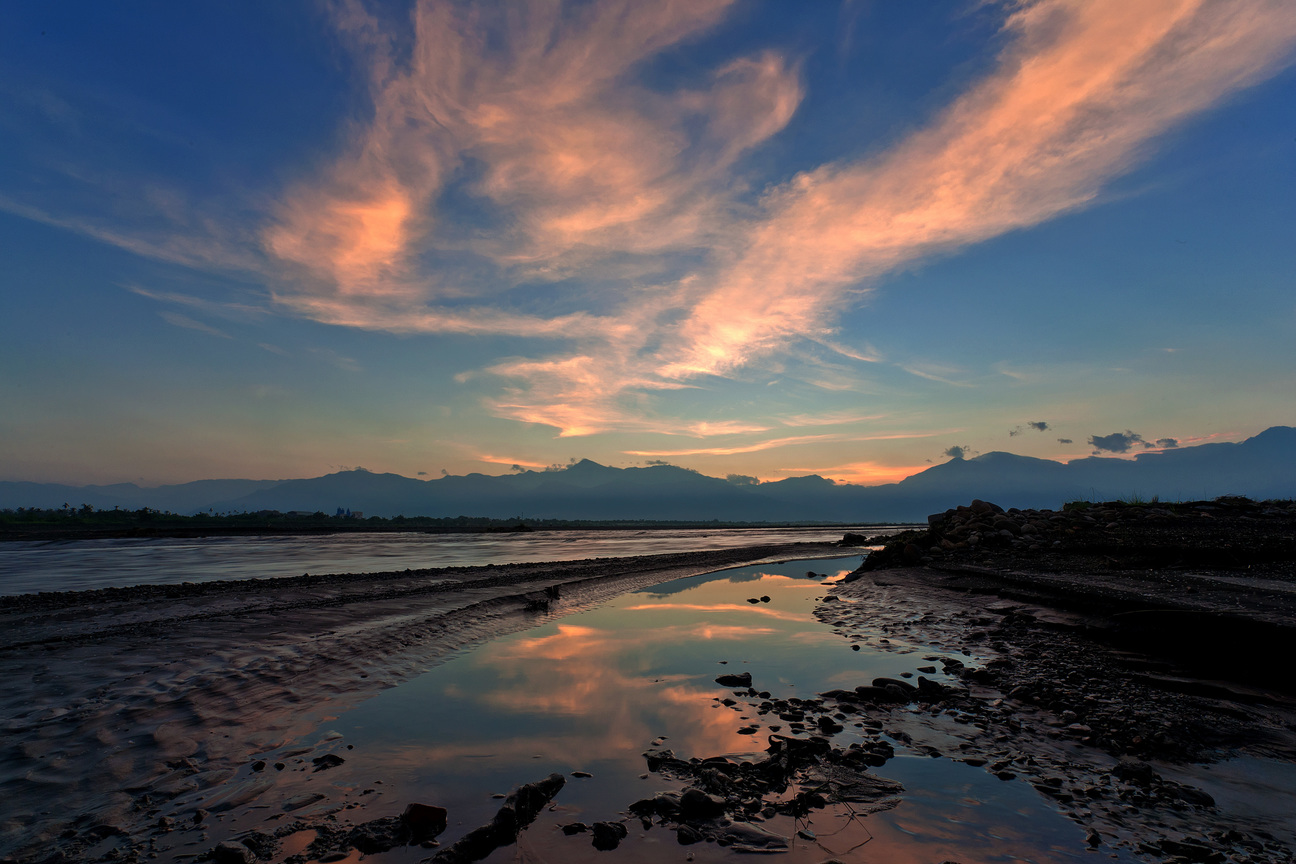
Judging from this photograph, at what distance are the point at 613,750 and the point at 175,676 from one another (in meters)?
8.32

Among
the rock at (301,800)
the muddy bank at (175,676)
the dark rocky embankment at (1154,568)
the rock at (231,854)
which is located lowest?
the muddy bank at (175,676)

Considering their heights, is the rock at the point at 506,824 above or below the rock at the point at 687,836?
above

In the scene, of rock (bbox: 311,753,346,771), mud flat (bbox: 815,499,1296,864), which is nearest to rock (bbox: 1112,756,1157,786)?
mud flat (bbox: 815,499,1296,864)

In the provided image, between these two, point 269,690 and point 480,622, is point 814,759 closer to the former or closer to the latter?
point 269,690

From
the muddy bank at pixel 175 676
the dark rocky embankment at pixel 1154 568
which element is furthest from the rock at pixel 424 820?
the dark rocky embankment at pixel 1154 568

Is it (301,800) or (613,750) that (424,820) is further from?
(613,750)

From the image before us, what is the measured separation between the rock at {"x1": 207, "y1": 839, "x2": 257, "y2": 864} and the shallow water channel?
456 mm

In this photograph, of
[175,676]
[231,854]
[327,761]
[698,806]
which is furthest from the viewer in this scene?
[175,676]

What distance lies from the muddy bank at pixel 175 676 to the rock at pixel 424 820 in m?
2.02

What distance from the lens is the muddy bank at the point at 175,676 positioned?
16.8 feet

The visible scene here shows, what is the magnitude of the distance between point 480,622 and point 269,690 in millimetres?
6342

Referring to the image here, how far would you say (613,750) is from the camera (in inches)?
246

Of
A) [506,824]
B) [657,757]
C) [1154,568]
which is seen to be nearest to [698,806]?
[657,757]

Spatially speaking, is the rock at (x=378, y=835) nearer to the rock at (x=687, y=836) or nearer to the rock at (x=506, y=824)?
the rock at (x=506, y=824)
